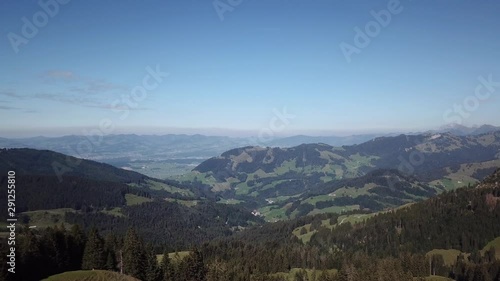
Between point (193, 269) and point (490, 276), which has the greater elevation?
point (193, 269)

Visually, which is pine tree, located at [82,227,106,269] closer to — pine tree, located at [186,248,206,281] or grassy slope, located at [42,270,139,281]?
grassy slope, located at [42,270,139,281]

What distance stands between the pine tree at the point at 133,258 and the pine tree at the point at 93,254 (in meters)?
5.80

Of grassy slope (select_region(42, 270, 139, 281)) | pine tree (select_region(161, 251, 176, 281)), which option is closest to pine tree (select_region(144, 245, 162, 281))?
pine tree (select_region(161, 251, 176, 281))

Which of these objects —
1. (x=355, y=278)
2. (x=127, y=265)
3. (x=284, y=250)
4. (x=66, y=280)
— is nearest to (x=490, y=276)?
(x=355, y=278)

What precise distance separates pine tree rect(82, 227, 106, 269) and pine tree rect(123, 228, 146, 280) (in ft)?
19.0

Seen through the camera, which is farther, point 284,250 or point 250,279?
point 284,250

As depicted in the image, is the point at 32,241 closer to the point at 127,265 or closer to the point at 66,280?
the point at 66,280

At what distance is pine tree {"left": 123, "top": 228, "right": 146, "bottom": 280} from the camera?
92750 millimetres

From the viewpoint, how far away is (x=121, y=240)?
10831cm

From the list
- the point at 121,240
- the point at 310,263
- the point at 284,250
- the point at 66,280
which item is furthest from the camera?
the point at 284,250

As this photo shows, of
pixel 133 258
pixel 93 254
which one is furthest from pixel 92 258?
pixel 133 258

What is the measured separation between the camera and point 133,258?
93250 millimetres

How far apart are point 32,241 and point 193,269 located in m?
40.2

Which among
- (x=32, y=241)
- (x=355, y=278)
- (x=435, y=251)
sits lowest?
(x=435, y=251)
